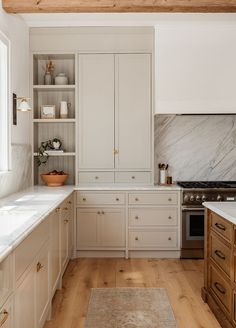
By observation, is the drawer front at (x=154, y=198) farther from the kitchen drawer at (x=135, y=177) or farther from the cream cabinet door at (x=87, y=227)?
the cream cabinet door at (x=87, y=227)

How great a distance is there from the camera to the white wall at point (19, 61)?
3.74 metres

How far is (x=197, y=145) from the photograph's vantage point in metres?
4.93

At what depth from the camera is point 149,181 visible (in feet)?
15.2

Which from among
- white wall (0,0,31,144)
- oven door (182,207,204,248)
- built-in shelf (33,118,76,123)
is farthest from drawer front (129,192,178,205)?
white wall (0,0,31,144)

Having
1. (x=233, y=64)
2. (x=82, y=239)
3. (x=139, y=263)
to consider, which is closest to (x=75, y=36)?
(x=233, y=64)

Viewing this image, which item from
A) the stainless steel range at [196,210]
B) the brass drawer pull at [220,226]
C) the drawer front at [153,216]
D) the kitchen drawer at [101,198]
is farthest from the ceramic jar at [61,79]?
the brass drawer pull at [220,226]

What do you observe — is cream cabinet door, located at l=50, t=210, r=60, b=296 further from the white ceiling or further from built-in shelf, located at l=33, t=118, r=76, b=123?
the white ceiling

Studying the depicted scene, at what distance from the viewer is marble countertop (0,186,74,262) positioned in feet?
5.96

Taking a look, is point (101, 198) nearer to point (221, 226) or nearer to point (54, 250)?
point (54, 250)

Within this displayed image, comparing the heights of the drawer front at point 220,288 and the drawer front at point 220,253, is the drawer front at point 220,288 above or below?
below

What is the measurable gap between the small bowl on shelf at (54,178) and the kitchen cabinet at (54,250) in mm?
1300

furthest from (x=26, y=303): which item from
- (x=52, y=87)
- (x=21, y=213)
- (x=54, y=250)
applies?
(x=52, y=87)

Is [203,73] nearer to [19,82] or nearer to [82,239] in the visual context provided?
[19,82]

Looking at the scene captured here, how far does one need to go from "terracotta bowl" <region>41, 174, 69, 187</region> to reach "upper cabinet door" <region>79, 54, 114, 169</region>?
11.1 inches
